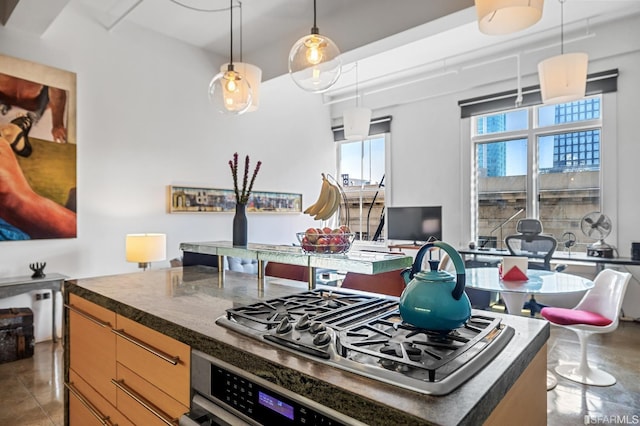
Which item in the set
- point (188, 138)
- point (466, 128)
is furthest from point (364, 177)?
point (188, 138)

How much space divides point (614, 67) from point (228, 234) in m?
5.16

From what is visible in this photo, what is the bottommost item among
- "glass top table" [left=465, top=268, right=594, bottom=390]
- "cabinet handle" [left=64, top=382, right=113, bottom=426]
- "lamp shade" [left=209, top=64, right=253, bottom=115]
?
"cabinet handle" [left=64, top=382, right=113, bottom=426]

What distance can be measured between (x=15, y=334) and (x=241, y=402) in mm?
3339

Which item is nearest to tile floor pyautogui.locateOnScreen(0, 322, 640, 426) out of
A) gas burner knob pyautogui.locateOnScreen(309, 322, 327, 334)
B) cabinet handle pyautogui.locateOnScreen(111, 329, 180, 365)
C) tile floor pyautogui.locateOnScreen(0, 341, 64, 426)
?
tile floor pyautogui.locateOnScreen(0, 341, 64, 426)

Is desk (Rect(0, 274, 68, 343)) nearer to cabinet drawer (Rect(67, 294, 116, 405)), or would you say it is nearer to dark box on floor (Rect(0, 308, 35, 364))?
dark box on floor (Rect(0, 308, 35, 364))

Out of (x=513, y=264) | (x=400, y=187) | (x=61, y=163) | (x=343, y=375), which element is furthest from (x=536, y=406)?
(x=400, y=187)

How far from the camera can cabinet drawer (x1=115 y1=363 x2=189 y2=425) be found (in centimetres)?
120

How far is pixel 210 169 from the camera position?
5.02 meters

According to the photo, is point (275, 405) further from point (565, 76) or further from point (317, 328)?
point (565, 76)

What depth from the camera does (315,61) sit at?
7.35ft

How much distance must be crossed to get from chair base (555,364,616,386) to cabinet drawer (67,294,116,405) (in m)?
3.01

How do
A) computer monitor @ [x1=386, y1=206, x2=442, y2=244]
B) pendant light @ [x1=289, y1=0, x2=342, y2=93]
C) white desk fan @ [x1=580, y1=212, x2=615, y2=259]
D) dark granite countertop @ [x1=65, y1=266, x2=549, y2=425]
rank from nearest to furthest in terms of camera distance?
dark granite countertop @ [x1=65, y1=266, x2=549, y2=425] → pendant light @ [x1=289, y1=0, x2=342, y2=93] → white desk fan @ [x1=580, y1=212, x2=615, y2=259] → computer monitor @ [x1=386, y1=206, x2=442, y2=244]

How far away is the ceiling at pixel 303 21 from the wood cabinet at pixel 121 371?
2.81m

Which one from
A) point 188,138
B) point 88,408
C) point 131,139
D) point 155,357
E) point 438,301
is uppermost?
point 188,138
